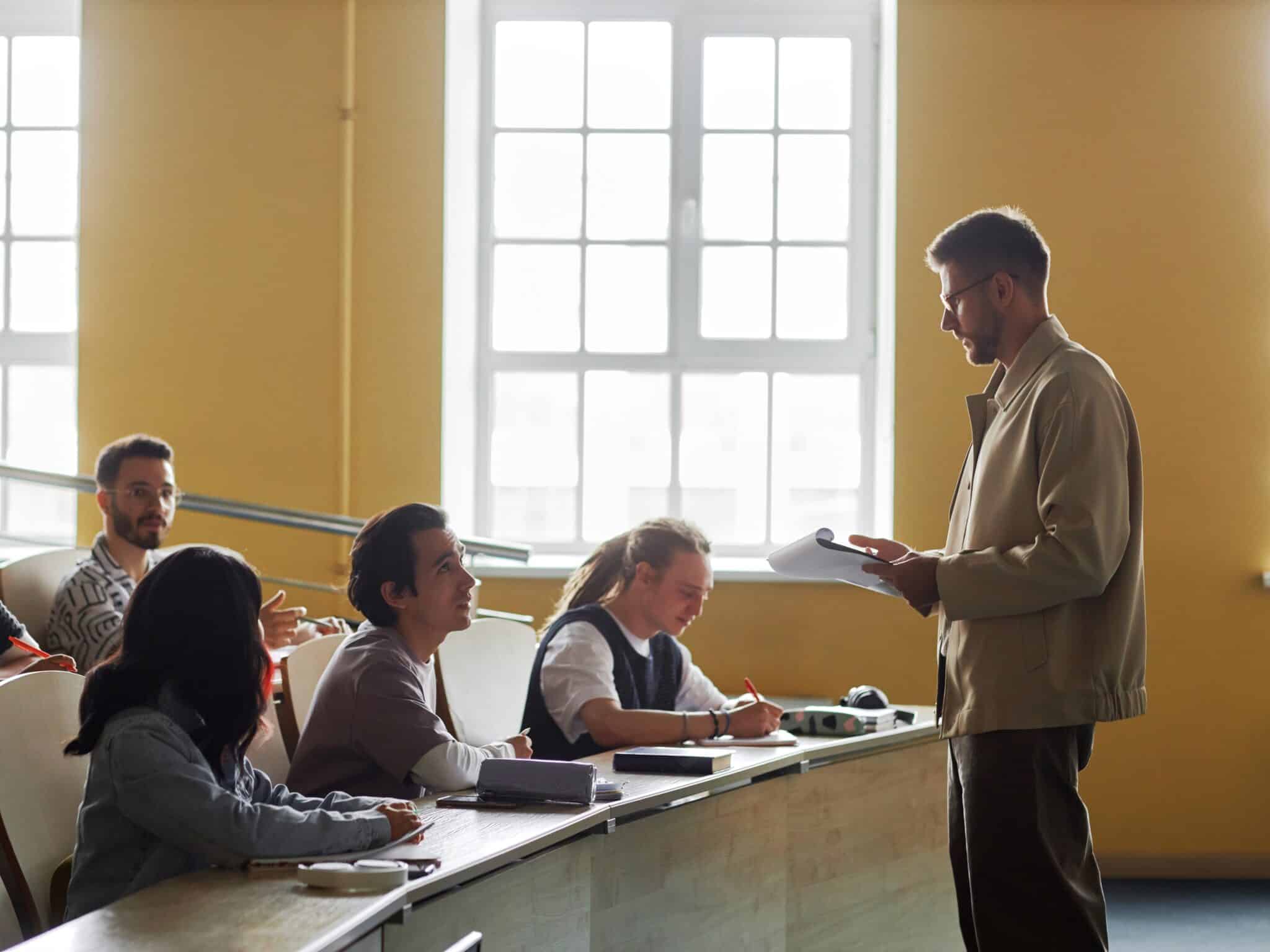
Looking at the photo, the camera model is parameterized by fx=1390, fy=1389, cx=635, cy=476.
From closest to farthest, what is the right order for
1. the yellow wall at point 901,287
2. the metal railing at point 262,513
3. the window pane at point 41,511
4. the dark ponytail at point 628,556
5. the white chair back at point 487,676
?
the dark ponytail at point 628,556 → the white chair back at point 487,676 → the metal railing at point 262,513 → the yellow wall at point 901,287 → the window pane at point 41,511

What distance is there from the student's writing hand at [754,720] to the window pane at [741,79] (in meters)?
A: 2.79

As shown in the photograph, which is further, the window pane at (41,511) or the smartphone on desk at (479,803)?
the window pane at (41,511)

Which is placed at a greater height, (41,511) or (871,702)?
(41,511)

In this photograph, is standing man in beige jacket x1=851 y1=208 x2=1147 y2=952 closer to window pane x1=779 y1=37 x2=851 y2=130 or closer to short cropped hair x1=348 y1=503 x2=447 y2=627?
short cropped hair x1=348 y1=503 x2=447 y2=627

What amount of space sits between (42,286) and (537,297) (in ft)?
6.10

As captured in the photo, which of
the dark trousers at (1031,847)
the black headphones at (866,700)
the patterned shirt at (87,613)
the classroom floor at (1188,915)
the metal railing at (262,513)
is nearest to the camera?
the dark trousers at (1031,847)

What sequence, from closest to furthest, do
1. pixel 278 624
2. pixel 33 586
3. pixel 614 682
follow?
pixel 614 682, pixel 278 624, pixel 33 586

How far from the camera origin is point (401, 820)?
6.22 ft

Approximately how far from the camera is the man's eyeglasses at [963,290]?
2340mm

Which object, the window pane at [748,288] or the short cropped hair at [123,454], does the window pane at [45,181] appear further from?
the window pane at [748,288]

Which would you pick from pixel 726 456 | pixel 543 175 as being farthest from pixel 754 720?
pixel 543 175

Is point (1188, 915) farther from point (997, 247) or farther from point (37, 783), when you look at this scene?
point (37, 783)

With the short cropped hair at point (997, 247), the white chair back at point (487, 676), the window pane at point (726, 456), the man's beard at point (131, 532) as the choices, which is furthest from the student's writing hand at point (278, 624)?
the window pane at point (726, 456)

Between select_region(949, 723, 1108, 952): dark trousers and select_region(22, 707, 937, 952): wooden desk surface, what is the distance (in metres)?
0.54
